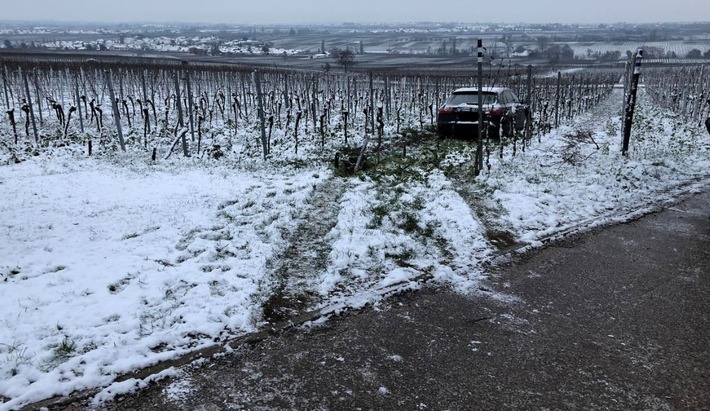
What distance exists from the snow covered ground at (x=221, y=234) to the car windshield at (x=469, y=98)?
97.4 inches

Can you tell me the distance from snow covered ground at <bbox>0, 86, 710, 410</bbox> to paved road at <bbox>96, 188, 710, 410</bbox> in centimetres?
41

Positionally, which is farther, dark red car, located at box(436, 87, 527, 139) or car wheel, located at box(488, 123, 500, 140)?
car wheel, located at box(488, 123, 500, 140)

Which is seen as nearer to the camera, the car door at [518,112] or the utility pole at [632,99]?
the utility pole at [632,99]

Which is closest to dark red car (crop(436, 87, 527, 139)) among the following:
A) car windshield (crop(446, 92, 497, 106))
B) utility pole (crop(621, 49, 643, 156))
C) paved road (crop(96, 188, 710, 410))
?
car windshield (crop(446, 92, 497, 106))

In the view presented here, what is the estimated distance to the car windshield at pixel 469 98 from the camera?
12492mm

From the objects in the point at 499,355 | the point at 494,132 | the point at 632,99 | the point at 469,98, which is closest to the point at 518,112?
the point at 494,132

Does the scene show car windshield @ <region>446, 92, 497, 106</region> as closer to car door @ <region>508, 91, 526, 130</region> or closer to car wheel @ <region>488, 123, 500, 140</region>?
car wheel @ <region>488, 123, 500, 140</region>

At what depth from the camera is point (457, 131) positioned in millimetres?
12578

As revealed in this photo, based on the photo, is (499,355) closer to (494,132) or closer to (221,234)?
(221,234)

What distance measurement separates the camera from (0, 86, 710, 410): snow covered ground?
12.1ft

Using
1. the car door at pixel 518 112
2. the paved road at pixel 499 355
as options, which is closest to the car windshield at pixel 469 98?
the car door at pixel 518 112

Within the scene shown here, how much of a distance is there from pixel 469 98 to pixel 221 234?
8757mm

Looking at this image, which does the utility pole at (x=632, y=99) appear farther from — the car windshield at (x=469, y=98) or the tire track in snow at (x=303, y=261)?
the tire track in snow at (x=303, y=261)

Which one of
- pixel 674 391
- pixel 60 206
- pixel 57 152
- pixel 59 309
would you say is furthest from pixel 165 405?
pixel 57 152
